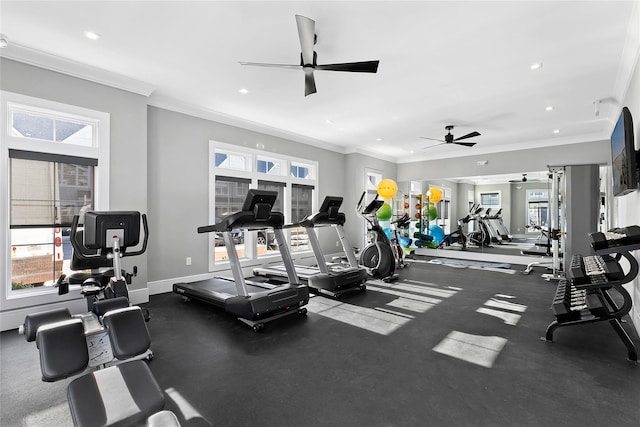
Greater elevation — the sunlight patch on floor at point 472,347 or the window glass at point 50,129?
the window glass at point 50,129

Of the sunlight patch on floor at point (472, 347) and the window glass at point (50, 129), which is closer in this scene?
the sunlight patch on floor at point (472, 347)

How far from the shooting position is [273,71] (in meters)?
3.96

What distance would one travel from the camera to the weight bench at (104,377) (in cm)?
121

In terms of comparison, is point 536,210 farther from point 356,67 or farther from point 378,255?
point 356,67

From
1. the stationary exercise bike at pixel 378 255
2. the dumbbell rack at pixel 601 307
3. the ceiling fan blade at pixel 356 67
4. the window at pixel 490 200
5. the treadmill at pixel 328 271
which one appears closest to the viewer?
the dumbbell rack at pixel 601 307

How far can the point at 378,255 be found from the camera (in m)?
5.78

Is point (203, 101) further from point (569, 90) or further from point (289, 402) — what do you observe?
point (569, 90)

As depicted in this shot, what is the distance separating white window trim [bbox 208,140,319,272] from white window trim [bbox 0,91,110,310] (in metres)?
1.72

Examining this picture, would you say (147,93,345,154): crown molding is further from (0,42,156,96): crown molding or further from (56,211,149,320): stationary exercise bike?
(56,211,149,320): stationary exercise bike

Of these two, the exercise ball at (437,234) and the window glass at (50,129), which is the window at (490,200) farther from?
the window glass at (50,129)

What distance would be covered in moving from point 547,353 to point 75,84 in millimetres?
5898

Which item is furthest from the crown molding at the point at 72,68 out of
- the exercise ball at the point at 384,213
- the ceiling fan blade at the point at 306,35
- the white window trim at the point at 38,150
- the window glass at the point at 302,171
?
the exercise ball at the point at 384,213

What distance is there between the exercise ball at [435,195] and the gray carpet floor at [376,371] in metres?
5.19

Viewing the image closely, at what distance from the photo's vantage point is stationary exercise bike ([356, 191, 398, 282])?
5.61 m
